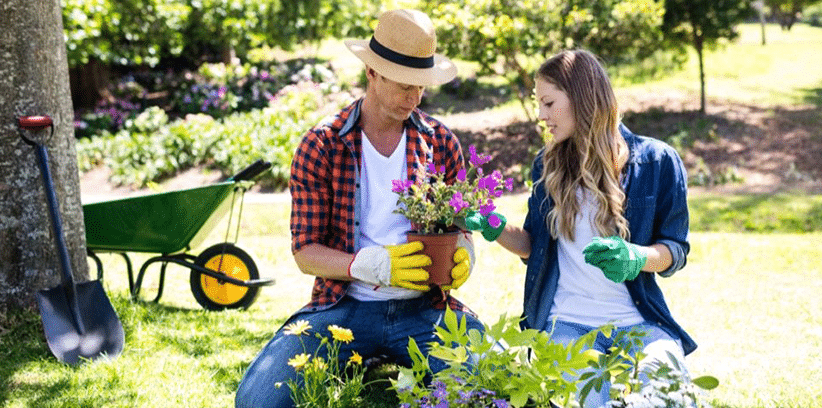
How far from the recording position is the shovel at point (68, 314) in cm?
336

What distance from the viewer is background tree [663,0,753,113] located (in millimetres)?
9531

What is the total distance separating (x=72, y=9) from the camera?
914 centimetres

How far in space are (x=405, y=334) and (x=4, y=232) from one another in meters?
1.82

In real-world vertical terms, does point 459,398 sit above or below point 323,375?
above

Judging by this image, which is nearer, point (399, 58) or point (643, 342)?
point (643, 342)

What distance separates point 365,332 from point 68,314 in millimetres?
1400

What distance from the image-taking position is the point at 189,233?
13.5 ft

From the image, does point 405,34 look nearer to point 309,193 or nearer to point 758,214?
point 309,193

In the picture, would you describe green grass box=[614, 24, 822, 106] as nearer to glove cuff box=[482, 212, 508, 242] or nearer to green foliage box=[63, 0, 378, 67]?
green foliage box=[63, 0, 378, 67]

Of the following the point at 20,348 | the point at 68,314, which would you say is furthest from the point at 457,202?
the point at 20,348

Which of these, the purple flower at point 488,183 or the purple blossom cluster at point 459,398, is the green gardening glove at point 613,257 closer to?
the purple flower at point 488,183

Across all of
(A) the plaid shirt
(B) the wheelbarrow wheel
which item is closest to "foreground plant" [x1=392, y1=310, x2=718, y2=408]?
(A) the plaid shirt

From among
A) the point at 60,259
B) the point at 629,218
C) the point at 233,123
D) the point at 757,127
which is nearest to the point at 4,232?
the point at 60,259

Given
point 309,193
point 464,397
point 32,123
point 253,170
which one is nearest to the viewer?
point 464,397
